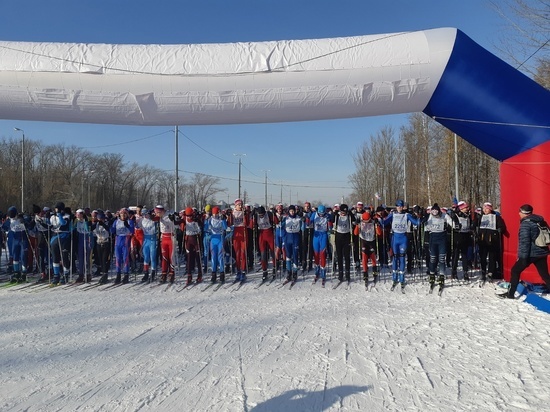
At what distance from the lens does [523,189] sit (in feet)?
27.3

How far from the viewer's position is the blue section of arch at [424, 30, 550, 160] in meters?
7.36

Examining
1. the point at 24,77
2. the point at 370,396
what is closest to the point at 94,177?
the point at 24,77

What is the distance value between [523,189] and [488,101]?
2142 mm

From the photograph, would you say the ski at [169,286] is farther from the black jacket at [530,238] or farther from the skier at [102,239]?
the black jacket at [530,238]

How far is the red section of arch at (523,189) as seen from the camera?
7926mm

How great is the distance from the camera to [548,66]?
1606 centimetres

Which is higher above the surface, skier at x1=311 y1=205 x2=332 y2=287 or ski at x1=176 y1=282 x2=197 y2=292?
skier at x1=311 y1=205 x2=332 y2=287

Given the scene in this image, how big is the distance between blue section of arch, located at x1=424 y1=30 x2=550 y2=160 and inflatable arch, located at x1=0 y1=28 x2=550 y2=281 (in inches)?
0.7

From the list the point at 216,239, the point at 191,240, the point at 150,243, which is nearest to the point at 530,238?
the point at 216,239

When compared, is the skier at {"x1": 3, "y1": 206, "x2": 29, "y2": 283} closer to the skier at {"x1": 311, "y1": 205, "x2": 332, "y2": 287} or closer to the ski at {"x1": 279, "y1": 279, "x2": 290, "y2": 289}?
the ski at {"x1": 279, "y1": 279, "x2": 290, "y2": 289}

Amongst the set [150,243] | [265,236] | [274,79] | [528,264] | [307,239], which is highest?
[274,79]

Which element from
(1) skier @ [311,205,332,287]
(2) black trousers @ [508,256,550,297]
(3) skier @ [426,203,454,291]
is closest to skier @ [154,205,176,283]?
(1) skier @ [311,205,332,287]

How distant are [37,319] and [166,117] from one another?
428cm

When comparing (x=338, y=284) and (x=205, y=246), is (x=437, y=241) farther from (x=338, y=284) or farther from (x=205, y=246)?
(x=205, y=246)
